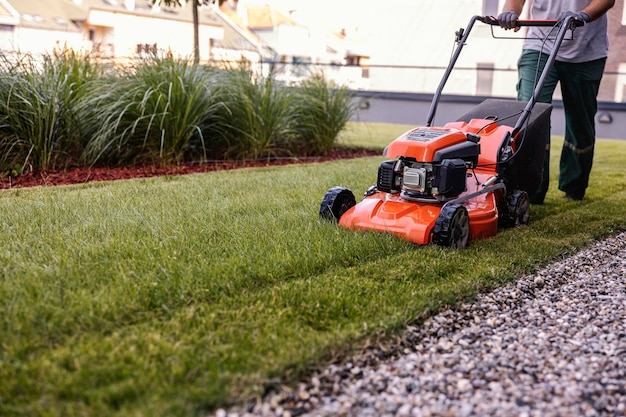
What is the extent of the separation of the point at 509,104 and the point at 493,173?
0.60 m

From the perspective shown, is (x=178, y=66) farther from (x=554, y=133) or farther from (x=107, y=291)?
(x=554, y=133)

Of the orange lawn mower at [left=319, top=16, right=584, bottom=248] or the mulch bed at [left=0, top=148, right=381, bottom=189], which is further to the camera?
the mulch bed at [left=0, top=148, right=381, bottom=189]

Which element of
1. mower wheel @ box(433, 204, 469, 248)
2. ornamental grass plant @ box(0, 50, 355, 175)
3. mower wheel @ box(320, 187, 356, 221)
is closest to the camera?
mower wheel @ box(433, 204, 469, 248)

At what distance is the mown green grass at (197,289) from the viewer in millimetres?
1818

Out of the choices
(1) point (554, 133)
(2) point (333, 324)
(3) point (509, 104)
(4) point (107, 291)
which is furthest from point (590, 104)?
(1) point (554, 133)

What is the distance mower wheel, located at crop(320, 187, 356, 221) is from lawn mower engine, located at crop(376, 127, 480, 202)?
0.72 ft

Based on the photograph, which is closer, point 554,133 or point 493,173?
point 493,173

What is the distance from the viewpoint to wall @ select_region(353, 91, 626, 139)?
41.3 feet

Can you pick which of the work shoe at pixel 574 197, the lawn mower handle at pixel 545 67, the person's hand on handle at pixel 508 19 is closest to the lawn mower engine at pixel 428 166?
the lawn mower handle at pixel 545 67

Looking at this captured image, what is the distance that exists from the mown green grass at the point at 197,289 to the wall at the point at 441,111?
8.84 m

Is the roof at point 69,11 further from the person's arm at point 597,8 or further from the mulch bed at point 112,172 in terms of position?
the person's arm at point 597,8

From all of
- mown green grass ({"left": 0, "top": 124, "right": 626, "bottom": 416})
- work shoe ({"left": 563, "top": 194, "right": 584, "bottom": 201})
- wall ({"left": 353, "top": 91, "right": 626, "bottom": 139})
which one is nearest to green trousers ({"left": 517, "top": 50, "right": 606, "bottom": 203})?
work shoe ({"left": 563, "top": 194, "right": 584, "bottom": 201})

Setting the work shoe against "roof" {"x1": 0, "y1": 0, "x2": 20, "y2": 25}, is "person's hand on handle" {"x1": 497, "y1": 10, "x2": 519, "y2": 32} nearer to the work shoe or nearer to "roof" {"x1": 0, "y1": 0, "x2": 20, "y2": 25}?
the work shoe

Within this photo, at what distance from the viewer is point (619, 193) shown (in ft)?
17.4
